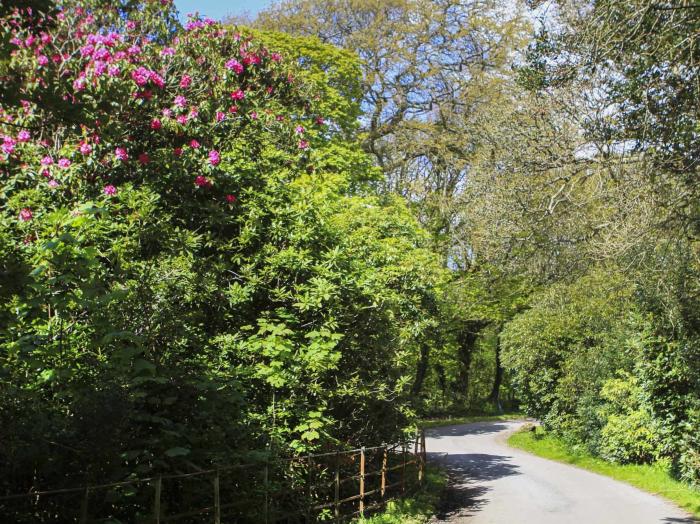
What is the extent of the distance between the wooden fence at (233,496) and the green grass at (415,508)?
0.25 meters

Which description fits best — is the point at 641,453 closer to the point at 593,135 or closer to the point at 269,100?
the point at 593,135

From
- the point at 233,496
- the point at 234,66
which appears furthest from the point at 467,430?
the point at 233,496

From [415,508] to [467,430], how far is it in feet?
70.3

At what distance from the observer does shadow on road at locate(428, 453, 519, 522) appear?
1331cm

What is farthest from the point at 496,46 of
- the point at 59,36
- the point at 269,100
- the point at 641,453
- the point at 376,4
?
the point at 59,36

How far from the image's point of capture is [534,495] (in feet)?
47.6

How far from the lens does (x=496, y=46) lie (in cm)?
2969

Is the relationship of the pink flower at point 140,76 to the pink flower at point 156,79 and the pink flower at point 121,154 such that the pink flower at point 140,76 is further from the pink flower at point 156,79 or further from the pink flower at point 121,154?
the pink flower at point 121,154

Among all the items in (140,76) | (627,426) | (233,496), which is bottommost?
(233,496)

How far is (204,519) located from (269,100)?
7.19 meters

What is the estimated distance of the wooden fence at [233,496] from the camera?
521 centimetres

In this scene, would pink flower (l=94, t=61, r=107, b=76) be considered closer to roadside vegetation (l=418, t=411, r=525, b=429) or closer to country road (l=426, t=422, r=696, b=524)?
country road (l=426, t=422, r=696, b=524)

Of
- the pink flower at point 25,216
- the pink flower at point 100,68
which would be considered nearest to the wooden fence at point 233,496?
the pink flower at point 25,216

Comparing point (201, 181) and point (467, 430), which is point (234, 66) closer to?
point (201, 181)
